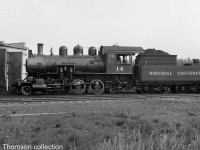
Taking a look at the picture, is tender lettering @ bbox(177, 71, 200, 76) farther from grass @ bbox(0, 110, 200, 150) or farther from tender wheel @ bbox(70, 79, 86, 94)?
grass @ bbox(0, 110, 200, 150)

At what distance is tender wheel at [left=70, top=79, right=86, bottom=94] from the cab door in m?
1.93

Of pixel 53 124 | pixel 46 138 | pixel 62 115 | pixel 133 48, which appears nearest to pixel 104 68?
pixel 133 48

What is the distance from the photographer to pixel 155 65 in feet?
66.2

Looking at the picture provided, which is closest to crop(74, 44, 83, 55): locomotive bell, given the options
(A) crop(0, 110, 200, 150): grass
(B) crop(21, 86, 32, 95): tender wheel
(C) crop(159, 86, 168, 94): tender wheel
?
(B) crop(21, 86, 32, 95): tender wheel

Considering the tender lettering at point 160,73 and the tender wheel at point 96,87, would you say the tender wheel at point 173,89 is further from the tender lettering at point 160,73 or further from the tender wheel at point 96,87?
the tender wheel at point 96,87

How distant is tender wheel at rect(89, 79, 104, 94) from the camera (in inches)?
746

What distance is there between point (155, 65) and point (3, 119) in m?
14.1

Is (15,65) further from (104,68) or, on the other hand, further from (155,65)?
(155,65)

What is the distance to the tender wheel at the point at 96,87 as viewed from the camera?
19.0 meters

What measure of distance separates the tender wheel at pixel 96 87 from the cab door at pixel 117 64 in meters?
0.98

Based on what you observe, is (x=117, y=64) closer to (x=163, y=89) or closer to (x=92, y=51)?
(x=92, y=51)

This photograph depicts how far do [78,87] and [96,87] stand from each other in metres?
1.19

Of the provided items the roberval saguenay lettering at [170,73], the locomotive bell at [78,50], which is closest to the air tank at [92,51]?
the locomotive bell at [78,50]

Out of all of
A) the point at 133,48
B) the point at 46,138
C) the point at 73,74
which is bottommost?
the point at 46,138
